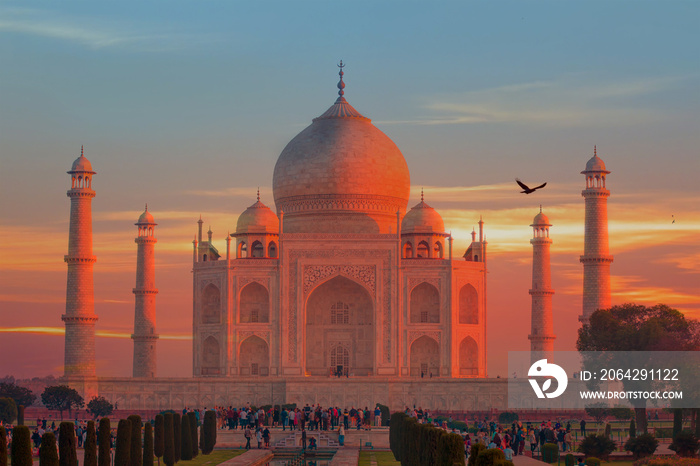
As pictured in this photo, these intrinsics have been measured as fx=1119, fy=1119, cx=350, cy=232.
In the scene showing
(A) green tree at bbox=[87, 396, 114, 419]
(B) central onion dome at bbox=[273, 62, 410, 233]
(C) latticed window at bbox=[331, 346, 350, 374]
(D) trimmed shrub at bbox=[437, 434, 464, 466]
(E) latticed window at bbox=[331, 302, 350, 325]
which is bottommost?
(A) green tree at bbox=[87, 396, 114, 419]

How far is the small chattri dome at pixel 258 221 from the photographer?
42625mm

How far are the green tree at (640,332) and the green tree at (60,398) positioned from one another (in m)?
16.7

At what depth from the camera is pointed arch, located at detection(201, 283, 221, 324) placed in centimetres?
4256

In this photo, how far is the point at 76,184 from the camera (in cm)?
4138

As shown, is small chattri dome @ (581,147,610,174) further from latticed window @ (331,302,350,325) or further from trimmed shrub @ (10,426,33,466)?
trimmed shrub @ (10,426,33,466)

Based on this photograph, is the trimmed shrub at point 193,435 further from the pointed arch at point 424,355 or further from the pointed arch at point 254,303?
the pointed arch at point 424,355

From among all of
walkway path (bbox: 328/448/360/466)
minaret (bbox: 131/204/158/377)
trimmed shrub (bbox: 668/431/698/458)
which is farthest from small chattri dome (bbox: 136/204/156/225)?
trimmed shrub (bbox: 668/431/698/458)

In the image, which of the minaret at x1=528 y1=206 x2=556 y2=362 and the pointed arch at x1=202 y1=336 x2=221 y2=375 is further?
the minaret at x1=528 y1=206 x2=556 y2=362

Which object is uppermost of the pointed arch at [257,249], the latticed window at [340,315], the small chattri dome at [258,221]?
the small chattri dome at [258,221]

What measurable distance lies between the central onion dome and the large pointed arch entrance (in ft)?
8.56

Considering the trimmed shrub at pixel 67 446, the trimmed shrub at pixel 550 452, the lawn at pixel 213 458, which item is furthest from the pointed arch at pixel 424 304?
the trimmed shrub at pixel 67 446

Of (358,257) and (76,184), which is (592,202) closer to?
(358,257)

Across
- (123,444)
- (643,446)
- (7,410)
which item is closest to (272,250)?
(7,410)

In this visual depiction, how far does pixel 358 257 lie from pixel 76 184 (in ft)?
35.4
